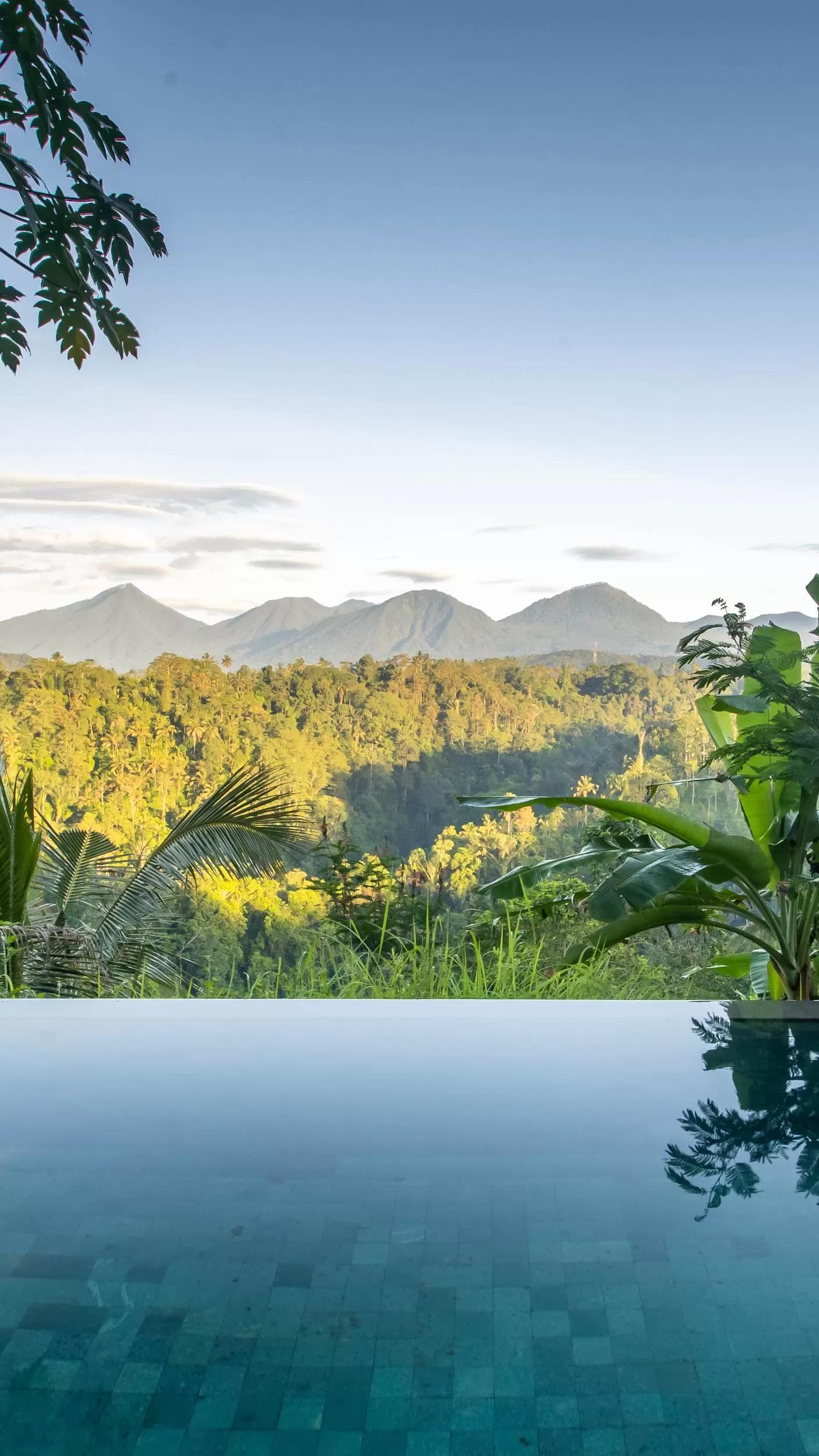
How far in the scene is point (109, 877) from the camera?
16.7 ft

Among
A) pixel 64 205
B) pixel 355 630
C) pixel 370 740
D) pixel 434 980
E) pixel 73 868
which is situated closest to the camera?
pixel 64 205

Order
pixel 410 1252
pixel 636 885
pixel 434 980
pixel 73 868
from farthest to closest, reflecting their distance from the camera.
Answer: pixel 73 868
pixel 434 980
pixel 636 885
pixel 410 1252

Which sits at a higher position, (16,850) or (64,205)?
(64,205)

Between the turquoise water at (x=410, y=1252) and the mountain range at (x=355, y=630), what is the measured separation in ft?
69.5

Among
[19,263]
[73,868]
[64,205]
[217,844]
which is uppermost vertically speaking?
[64,205]

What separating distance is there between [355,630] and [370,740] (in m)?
7.50

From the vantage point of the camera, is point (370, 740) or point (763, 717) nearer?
point (763, 717)

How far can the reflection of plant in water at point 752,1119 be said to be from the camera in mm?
1325

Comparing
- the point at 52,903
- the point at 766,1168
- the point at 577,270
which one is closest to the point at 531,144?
the point at 577,270

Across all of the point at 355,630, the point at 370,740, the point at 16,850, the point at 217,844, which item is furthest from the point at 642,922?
the point at 355,630

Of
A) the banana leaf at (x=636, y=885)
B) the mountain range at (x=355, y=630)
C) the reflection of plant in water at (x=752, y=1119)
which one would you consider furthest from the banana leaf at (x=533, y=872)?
the mountain range at (x=355, y=630)

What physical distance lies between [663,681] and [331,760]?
5.81m

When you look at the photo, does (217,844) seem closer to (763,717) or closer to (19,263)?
(763,717)

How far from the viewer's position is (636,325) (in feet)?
53.9
